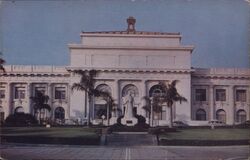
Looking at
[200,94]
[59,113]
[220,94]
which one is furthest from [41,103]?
[220,94]

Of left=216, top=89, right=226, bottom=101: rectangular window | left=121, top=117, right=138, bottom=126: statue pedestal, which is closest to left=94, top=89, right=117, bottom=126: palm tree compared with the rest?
left=121, top=117, right=138, bottom=126: statue pedestal

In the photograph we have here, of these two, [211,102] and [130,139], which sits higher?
[211,102]

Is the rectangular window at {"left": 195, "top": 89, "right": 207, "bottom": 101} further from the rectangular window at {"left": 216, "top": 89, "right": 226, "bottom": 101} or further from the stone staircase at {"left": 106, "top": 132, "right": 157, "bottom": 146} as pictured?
the stone staircase at {"left": 106, "top": 132, "right": 157, "bottom": 146}

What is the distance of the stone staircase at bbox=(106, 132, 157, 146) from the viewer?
22.2 meters

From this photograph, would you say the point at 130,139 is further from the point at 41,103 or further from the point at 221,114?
the point at 221,114

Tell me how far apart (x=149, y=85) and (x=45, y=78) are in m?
8.57

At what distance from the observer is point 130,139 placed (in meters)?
23.2

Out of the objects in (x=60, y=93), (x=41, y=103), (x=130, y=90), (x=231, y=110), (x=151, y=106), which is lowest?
(x=231, y=110)

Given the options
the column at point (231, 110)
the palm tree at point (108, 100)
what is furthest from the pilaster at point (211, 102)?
the palm tree at point (108, 100)

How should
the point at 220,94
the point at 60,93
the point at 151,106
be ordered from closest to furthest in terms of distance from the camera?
the point at 151,106, the point at 60,93, the point at 220,94

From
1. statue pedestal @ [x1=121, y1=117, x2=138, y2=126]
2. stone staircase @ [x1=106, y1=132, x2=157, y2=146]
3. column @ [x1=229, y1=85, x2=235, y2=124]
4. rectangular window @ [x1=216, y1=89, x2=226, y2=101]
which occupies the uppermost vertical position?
rectangular window @ [x1=216, y1=89, x2=226, y2=101]

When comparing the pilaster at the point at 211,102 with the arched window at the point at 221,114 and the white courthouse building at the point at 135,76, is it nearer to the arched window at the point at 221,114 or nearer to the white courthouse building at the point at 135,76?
the white courthouse building at the point at 135,76

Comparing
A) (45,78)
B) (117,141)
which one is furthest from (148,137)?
(45,78)

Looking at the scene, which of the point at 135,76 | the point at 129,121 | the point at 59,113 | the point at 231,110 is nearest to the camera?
the point at 129,121
